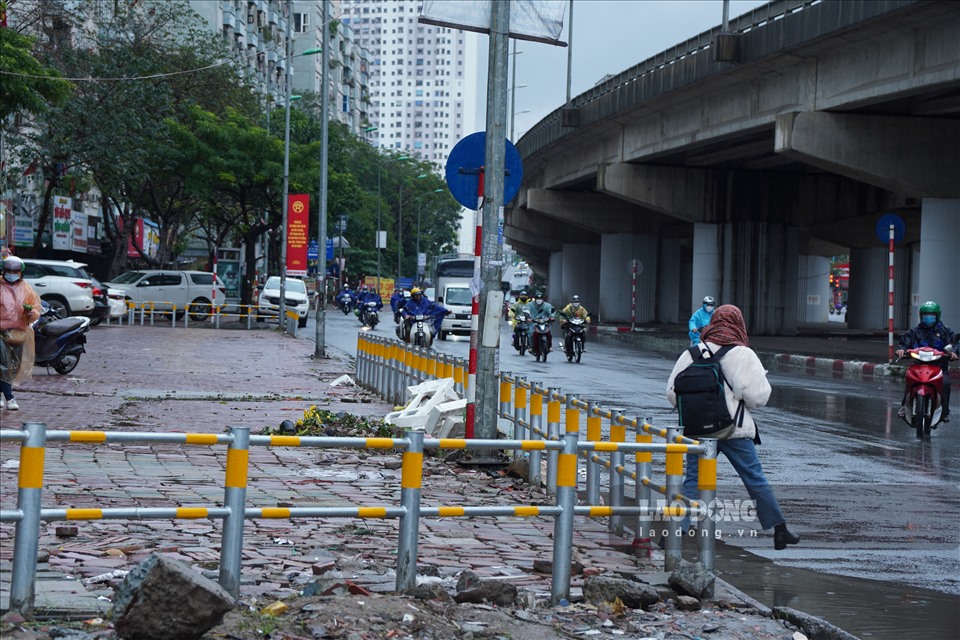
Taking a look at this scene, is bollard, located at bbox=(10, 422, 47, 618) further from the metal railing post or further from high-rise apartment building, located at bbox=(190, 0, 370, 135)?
high-rise apartment building, located at bbox=(190, 0, 370, 135)

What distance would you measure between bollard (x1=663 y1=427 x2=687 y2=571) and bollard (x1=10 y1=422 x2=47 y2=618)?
331cm

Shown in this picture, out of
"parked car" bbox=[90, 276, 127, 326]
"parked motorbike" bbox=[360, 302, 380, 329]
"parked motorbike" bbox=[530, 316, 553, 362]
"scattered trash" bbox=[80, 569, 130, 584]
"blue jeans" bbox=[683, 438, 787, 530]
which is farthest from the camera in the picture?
"parked motorbike" bbox=[360, 302, 380, 329]

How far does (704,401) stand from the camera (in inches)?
314

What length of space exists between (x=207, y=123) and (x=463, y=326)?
1379 cm

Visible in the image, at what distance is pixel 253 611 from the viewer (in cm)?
580

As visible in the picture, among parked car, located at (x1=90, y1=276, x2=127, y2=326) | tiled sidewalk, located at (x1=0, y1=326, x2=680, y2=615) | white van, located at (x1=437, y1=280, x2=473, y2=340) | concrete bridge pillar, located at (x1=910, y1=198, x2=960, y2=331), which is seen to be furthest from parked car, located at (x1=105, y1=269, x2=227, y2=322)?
tiled sidewalk, located at (x1=0, y1=326, x2=680, y2=615)

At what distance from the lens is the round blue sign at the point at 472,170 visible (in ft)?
38.2

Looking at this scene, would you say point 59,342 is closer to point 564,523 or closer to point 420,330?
point 420,330

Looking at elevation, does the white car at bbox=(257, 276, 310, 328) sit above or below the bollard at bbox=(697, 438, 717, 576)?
above

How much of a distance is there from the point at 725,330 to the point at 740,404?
1.53 feet

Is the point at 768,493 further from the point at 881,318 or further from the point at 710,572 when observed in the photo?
the point at 881,318

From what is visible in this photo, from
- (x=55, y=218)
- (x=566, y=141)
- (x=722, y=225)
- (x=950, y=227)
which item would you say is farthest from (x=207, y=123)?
(x=950, y=227)

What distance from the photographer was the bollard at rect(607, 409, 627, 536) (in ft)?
28.1

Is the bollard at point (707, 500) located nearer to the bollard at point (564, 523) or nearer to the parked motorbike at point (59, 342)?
the bollard at point (564, 523)
